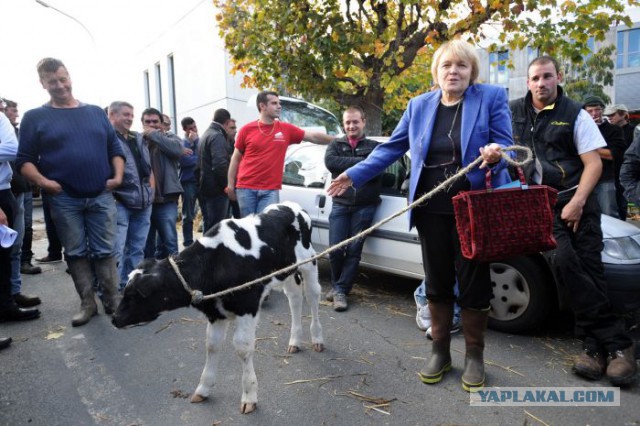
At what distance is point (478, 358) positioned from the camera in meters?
2.96

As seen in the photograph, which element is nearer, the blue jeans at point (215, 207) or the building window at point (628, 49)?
the blue jeans at point (215, 207)

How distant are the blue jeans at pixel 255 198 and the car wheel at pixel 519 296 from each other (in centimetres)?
245

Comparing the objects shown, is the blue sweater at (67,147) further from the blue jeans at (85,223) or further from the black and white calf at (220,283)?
the black and white calf at (220,283)

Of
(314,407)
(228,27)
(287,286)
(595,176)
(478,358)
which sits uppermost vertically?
(228,27)

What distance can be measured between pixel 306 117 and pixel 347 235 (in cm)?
391

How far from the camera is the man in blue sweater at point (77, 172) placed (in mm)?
3949

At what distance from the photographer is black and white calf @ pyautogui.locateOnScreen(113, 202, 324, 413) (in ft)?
8.32

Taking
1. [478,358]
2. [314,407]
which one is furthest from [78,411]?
[478,358]

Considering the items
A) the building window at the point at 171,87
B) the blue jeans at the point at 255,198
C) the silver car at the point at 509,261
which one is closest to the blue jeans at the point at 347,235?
the silver car at the point at 509,261

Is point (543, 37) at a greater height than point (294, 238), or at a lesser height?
greater

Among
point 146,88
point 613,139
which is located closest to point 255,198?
point 613,139

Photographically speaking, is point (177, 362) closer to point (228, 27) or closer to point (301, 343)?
point (301, 343)

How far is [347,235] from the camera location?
4703mm

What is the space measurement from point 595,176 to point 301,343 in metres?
2.63
